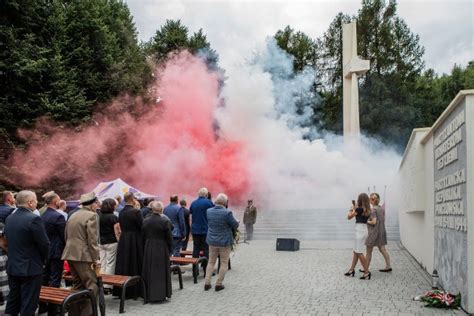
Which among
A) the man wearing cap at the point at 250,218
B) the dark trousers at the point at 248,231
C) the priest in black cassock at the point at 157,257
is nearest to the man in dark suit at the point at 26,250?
the priest in black cassock at the point at 157,257

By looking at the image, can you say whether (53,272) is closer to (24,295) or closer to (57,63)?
(24,295)

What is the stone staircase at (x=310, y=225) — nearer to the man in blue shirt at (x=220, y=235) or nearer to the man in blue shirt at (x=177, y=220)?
the man in blue shirt at (x=177, y=220)

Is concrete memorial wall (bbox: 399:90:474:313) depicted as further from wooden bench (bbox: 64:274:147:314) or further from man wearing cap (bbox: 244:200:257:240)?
A: man wearing cap (bbox: 244:200:257:240)

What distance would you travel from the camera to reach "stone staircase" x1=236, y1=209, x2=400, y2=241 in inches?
747

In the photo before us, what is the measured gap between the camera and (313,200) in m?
25.6

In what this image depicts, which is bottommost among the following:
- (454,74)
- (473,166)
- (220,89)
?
(473,166)

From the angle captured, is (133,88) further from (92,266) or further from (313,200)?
(92,266)

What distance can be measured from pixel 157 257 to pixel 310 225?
1415 centimetres

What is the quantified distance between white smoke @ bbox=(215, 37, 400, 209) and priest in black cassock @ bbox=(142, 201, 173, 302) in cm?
1616

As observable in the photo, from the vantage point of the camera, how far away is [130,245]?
8039mm

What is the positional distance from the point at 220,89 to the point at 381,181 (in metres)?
11.0

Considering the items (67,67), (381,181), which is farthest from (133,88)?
(381,181)

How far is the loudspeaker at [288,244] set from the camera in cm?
1426

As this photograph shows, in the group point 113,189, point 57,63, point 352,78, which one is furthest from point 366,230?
point 352,78
